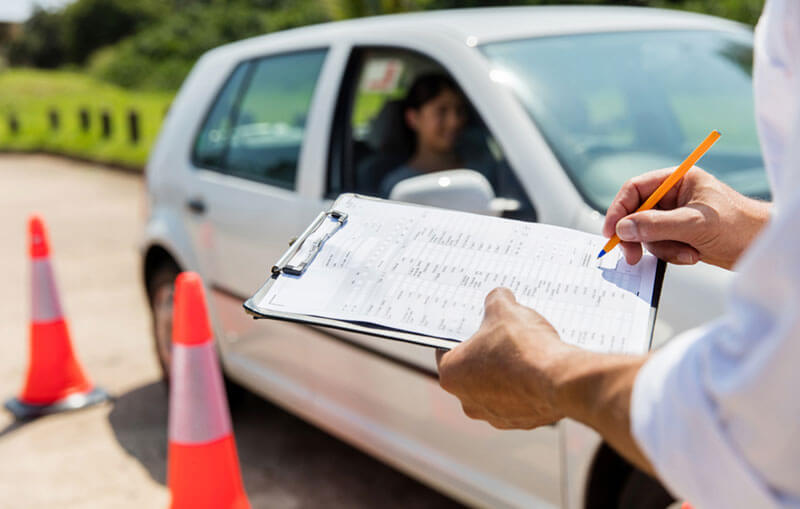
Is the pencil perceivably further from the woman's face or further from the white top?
the woman's face

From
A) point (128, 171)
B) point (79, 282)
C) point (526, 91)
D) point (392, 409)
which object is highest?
point (526, 91)

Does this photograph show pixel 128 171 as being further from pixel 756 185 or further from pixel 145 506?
pixel 756 185

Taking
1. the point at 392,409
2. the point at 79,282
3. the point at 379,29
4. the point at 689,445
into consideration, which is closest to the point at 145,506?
the point at 392,409

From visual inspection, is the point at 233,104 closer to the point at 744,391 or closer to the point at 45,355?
the point at 45,355

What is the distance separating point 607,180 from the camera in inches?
98.7

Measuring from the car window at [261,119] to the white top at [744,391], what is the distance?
2.59 metres

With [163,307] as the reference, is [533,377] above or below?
above

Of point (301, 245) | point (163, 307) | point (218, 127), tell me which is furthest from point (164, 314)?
point (301, 245)

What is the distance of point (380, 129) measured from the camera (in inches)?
142

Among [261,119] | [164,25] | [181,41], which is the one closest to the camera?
[261,119]

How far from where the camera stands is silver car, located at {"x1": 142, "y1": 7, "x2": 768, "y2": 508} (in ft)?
7.75

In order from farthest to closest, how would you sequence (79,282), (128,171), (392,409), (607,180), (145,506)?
(128,171), (79,282), (145,506), (392,409), (607,180)

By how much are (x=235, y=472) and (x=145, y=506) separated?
26.8 inches

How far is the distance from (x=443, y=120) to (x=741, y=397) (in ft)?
8.79
